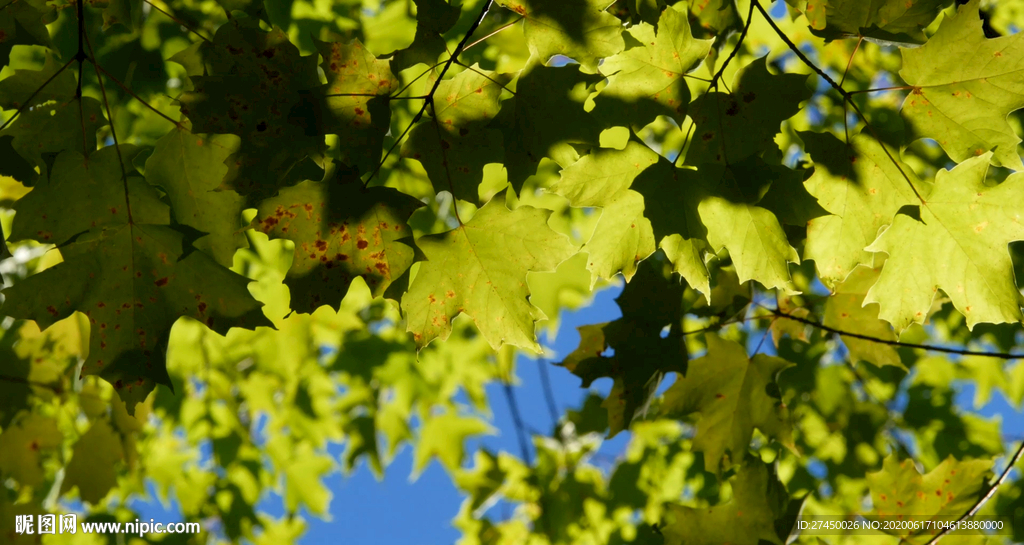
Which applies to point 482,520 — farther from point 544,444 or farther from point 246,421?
point 246,421

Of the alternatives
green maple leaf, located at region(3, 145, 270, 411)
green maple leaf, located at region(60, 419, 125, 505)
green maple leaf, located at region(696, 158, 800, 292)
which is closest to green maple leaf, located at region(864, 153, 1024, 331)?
green maple leaf, located at region(696, 158, 800, 292)

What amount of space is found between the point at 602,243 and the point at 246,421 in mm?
4233

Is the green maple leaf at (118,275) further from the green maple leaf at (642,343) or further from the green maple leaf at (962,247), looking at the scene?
the green maple leaf at (962,247)

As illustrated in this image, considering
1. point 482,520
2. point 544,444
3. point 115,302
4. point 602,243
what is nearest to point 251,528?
point 482,520

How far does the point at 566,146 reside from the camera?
1.44 meters

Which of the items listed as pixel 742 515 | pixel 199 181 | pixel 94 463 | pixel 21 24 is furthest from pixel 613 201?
pixel 94 463

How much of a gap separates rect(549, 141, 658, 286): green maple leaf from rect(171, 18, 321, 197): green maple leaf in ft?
1.64

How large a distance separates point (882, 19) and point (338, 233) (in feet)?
3.68

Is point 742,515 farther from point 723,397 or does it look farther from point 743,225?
point 743,225

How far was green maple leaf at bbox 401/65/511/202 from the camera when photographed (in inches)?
55.6

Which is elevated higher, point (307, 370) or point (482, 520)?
point (307, 370)

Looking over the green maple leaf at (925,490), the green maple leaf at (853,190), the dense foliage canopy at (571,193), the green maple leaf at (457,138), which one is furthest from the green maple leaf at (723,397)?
Result: the green maple leaf at (457,138)

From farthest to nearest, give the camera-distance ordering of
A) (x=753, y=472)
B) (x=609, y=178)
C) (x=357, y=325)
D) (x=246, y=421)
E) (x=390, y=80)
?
1. (x=246, y=421)
2. (x=357, y=325)
3. (x=753, y=472)
4. (x=609, y=178)
5. (x=390, y=80)

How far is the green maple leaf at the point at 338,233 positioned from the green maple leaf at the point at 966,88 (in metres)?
1.03
